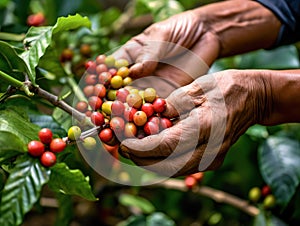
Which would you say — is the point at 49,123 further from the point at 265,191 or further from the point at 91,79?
the point at 265,191

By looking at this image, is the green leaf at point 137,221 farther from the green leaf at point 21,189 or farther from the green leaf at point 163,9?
the green leaf at point 21,189

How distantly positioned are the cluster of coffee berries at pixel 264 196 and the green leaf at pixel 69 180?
80cm

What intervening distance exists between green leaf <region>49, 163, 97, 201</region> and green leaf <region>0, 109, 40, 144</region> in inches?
3.3

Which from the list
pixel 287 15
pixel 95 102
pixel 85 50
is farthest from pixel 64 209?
pixel 287 15

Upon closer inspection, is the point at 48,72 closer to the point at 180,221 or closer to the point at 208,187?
the point at 208,187

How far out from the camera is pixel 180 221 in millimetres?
1938

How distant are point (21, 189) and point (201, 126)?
35 cm

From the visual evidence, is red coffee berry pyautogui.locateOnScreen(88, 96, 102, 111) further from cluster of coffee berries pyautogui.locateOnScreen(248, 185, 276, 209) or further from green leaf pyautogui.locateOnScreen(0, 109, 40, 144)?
cluster of coffee berries pyautogui.locateOnScreen(248, 185, 276, 209)

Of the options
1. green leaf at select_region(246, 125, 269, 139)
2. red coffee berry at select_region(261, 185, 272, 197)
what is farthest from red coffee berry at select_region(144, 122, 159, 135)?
red coffee berry at select_region(261, 185, 272, 197)

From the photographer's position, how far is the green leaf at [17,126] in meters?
0.85

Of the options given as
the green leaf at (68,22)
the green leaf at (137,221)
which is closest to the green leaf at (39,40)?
the green leaf at (68,22)

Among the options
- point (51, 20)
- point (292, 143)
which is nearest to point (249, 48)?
point (292, 143)

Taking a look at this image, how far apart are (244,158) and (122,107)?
89cm

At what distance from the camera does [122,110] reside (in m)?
0.93
